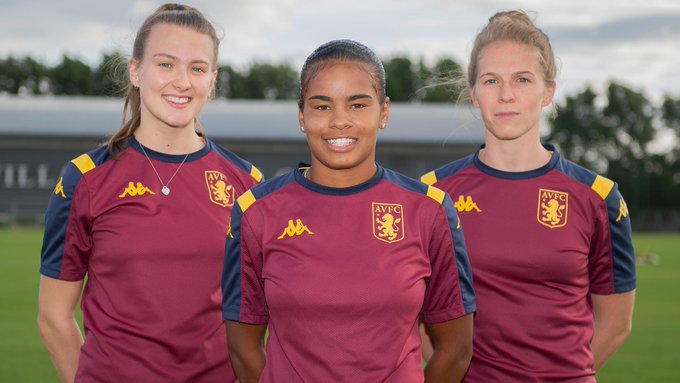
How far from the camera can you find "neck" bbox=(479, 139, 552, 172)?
11.4 feet

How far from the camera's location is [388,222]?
2.83m

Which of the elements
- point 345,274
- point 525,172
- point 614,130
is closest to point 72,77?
point 614,130

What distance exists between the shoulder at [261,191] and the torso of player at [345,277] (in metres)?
0.02

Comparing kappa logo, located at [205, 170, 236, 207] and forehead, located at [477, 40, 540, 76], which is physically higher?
forehead, located at [477, 40, 540, 76]

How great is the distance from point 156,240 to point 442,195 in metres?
1.10

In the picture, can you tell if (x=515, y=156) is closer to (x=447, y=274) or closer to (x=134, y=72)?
(x=447, y=274)

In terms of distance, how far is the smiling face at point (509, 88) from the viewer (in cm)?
337

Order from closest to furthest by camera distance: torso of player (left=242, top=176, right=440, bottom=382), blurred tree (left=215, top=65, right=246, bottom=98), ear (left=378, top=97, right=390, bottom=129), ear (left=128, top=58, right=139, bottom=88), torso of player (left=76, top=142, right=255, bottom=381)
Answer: torso of player (left=242, top=176, right=440, bottom=382) < ear (left=378, top=97, right=390, bottom=129) < torso of player (left=76, top=142, right=255, bottom=381) < ear (left=128, top=58, right=139, bottom=88) < blurred tree (left=215, top=65, right=246, bottom=98)

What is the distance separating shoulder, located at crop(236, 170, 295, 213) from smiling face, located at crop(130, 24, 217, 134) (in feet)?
1.94

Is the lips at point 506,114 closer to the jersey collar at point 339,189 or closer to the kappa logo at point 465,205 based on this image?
the kappa logo at point 465,205

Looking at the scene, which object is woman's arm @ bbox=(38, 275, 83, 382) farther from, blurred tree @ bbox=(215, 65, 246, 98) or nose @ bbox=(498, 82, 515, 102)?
blurred tree @ bbox=(215, 65, 246, 98)

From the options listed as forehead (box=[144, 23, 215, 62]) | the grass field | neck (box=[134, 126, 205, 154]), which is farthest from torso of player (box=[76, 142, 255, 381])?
the grass field

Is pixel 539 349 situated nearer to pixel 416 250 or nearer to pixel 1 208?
pixel 416 250

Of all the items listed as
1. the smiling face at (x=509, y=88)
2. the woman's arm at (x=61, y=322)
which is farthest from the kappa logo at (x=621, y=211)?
the woman's arm at (x=61, y=322)
